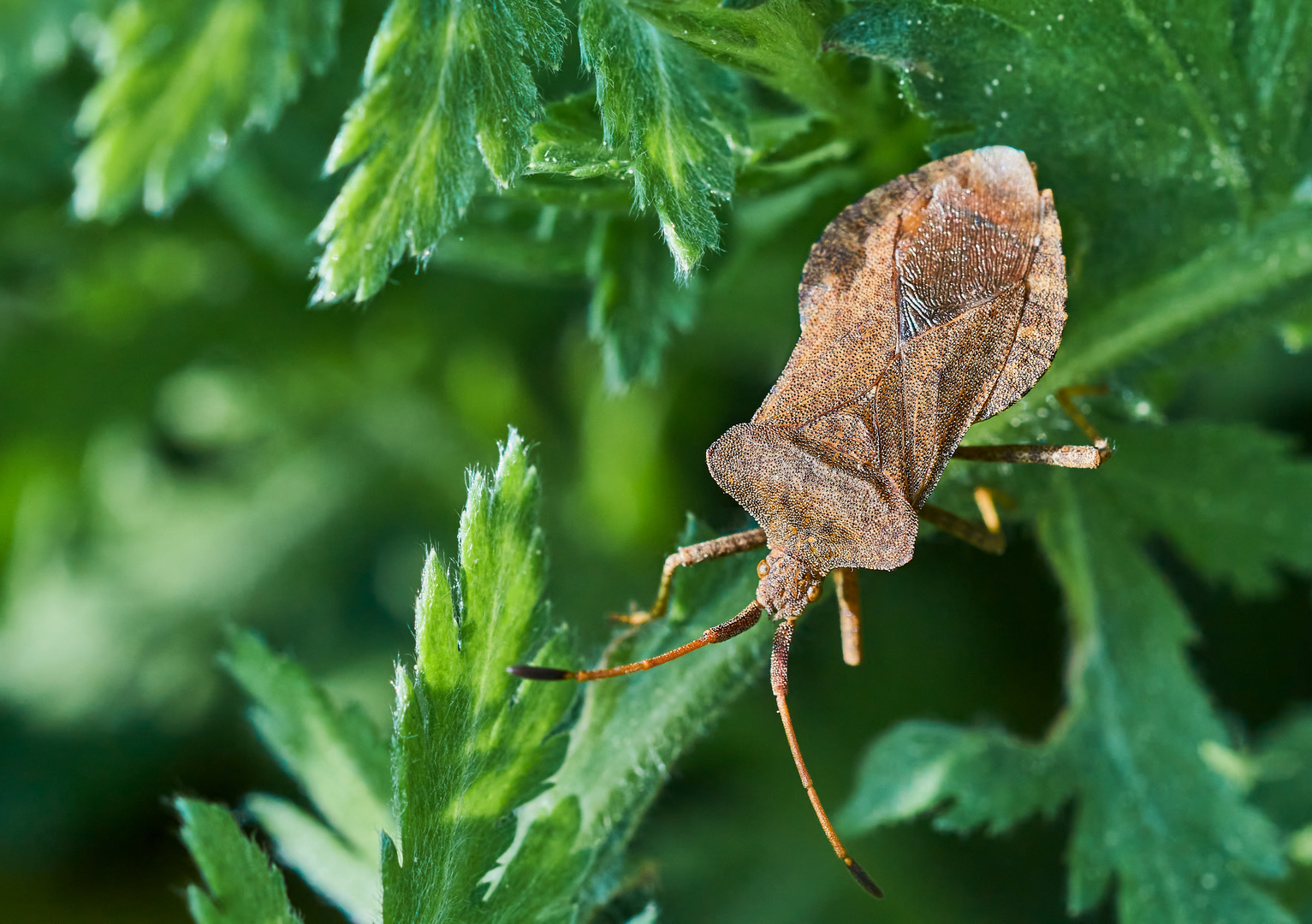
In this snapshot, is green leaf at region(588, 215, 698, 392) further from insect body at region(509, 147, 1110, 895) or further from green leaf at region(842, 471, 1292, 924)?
green leaf at region(842, 471, 1292, 924)

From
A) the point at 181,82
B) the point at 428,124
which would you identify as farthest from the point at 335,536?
the point at 428,124

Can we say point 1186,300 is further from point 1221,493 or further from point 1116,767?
point 1116,767

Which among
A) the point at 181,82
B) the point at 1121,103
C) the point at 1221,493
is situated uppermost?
the point at 181,82

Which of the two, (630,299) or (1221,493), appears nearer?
(630,299)

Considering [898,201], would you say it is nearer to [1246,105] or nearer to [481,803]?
[1246,105]

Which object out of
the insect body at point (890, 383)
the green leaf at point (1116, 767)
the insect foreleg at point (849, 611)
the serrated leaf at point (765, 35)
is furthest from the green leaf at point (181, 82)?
the green leaf at point (1116, 767)

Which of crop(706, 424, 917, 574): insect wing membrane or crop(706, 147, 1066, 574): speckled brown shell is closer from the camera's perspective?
crop(706, 147, 1066, 574): speckled brown shell

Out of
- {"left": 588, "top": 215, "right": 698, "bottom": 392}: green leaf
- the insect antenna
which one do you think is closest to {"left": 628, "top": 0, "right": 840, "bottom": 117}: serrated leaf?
{"left": 588, "top": 215, "right": 698, "bottom": 392}: green leaf
